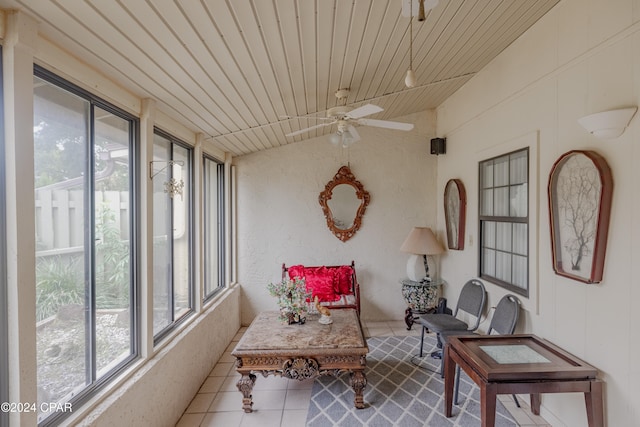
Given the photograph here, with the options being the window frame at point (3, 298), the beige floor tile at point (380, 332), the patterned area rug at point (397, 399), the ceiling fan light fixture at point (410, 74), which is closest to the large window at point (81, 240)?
the window frame at point (3, 298)

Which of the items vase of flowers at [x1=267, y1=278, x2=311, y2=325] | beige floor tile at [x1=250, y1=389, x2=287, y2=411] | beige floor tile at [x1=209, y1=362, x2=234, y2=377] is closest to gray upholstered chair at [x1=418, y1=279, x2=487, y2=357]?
vase of flowers at [x1=267, y1=278, x2=311, y2=325]

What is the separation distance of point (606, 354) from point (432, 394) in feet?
4.42

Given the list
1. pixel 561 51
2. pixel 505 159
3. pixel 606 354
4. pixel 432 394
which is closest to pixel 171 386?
pixel 432 394

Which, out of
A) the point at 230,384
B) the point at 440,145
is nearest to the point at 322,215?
the point at 440,145

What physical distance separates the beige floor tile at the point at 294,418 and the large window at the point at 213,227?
1.59m

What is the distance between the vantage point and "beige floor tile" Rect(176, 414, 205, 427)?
2.41m

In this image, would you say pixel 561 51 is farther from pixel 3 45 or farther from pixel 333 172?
pixel 3 45

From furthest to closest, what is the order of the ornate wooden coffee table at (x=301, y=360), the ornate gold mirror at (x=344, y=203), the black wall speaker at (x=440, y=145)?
1. the ornate gold mirror at (x=344, y=203)
2. the black wall speaker at (x=440, y=145)
3. the ornate wooden coffee table at (x=301, y=360)

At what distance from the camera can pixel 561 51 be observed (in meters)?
2.21

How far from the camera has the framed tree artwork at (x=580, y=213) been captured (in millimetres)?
1859

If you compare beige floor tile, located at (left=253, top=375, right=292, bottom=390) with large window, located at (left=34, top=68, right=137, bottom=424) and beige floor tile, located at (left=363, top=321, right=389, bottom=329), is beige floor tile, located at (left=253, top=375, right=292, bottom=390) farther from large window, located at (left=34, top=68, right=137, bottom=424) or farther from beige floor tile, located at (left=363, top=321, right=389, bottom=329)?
beige floor tile, located at (left=363, top=321, right=389, bottom=329)

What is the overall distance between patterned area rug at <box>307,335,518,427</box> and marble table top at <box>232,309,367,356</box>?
19.8 inches

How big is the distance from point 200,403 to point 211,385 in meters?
0.28

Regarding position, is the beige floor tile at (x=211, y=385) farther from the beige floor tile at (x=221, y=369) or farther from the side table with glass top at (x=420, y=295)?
the side table with glass top at (x=420, y=295)
